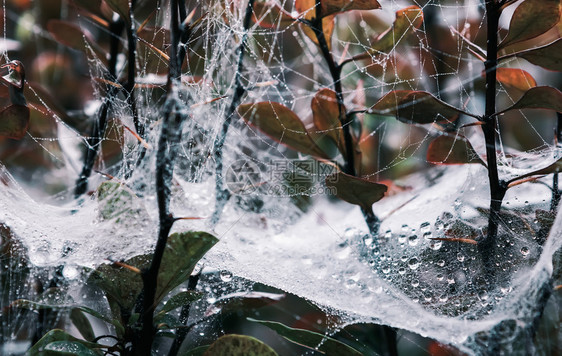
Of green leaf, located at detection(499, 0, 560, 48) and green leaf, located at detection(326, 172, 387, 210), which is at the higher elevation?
green leaf, located at detection(499, 0, 560, 48)

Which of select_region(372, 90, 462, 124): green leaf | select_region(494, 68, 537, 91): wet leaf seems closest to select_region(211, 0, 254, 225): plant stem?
select_region(372, 90, 462, 124): green leaf

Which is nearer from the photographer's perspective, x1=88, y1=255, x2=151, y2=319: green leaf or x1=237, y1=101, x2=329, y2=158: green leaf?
x1=88, y1=255, x2=151, y2=319: green leaf

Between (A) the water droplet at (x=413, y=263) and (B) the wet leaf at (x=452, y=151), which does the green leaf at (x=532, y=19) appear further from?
(A) the water droplet at (x=413, y=263)

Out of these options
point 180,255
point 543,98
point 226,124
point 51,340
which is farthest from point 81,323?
point 543,98

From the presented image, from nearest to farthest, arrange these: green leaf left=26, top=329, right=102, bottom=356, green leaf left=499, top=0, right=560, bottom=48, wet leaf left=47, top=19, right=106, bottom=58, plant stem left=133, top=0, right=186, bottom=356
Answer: plant stem left=133, top=0, right=186, bottom=356 → green leaf left=26, top=329, right=102, bottom=356 → green leaf left=499, top=0, right=560, bottom=48 → wet leaf left=47, top=19, right=106, bottom=58

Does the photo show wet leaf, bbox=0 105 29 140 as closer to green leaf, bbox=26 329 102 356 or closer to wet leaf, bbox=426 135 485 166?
green leaf, bbox=26 329 102 356

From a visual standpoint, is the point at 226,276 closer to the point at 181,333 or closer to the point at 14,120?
the point at 181,333
